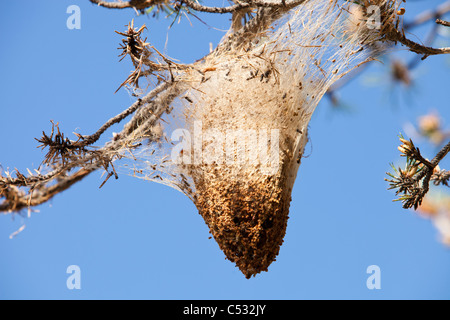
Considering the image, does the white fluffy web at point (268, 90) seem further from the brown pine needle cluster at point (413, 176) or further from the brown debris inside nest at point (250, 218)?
the brown pine needle cluster at point (413, 176)

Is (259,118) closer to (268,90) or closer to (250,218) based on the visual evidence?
(268,90)

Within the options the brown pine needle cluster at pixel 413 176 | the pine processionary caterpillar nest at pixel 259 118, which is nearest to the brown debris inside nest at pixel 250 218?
the pine processionary caterpillar nest at pixel 259 118

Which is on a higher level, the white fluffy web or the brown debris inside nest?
the white fluffy web

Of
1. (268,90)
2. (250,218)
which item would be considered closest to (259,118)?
(268,90)

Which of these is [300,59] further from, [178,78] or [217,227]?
[217,227]

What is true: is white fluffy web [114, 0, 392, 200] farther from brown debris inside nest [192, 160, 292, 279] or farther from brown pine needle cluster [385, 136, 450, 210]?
brown pine needle cluster [385, 136, 450, 210]

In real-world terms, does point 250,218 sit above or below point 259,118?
below

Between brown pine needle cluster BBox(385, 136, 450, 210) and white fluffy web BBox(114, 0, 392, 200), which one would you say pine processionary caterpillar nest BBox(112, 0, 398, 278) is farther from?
brown pine needle cluster BBox(385, 136, 450, 210)

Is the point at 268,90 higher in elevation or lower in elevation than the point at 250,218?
higher

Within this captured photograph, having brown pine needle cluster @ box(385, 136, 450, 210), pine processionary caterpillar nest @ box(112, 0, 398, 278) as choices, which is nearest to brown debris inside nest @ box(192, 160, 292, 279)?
pine processionary caterpillar nest @ box(112, 0, 398, 278)
